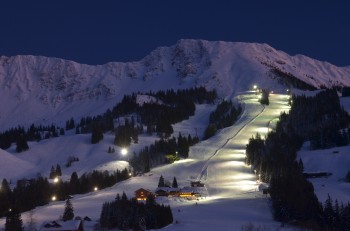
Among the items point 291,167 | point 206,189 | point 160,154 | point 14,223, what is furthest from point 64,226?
point 160,154

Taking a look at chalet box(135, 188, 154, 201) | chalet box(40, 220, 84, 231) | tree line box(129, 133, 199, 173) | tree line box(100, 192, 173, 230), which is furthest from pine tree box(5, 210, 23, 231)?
tree line box(129, 133, 199, 173)

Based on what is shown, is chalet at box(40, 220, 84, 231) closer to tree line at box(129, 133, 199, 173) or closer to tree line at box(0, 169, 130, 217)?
tree line at box(0, 169, 130, 217)

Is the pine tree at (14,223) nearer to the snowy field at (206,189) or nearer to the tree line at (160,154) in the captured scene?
the snowy field at (206,189)

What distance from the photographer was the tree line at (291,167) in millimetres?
92438

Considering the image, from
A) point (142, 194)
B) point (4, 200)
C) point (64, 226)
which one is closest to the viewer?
point (64, 226)

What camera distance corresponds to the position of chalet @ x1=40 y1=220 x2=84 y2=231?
88625 mm

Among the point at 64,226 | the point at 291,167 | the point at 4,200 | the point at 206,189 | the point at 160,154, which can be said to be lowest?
the point at 206,189

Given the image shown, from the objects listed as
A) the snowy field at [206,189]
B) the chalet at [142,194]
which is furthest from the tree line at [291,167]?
the chalet at [142,194]

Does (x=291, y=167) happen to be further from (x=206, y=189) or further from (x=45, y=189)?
(x=45, y=189)

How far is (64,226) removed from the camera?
9038cm

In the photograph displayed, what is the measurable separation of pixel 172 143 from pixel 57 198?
61259mm

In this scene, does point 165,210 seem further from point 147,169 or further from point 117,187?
point 147,169

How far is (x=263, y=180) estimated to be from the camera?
460 ft

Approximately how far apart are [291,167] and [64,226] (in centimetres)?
6186
